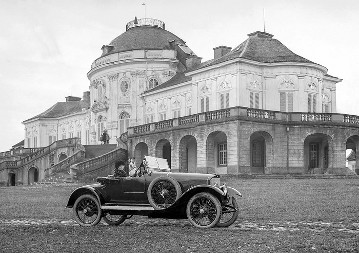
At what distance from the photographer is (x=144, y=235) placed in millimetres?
12320

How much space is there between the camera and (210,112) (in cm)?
4400

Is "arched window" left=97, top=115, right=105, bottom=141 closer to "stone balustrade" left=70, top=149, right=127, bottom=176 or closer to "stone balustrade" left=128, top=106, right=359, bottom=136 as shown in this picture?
"stone balustrade" left=70, top=149, right=127, bottom=176

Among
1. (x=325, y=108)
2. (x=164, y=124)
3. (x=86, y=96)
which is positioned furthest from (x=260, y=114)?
(x=86, y=96)

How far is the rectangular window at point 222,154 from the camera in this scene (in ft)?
152

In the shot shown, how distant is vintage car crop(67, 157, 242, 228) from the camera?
45.2 ft

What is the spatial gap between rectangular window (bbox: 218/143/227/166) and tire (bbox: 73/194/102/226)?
103ft

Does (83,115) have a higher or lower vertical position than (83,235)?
higher

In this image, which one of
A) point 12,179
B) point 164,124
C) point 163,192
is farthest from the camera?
point 12,179

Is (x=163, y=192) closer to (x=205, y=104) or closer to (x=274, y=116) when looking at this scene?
(x=274, y=116)

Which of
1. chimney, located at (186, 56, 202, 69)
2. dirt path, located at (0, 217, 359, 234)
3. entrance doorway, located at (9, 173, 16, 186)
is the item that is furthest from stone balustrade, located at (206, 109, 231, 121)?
entrance doorway, located at (9, 173, 16, 186)

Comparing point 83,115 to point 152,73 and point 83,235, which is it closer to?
point 152,73

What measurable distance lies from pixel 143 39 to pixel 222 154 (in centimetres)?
2220

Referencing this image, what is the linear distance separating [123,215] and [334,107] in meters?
42.2

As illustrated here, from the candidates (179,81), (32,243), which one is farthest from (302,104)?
(32,243)
